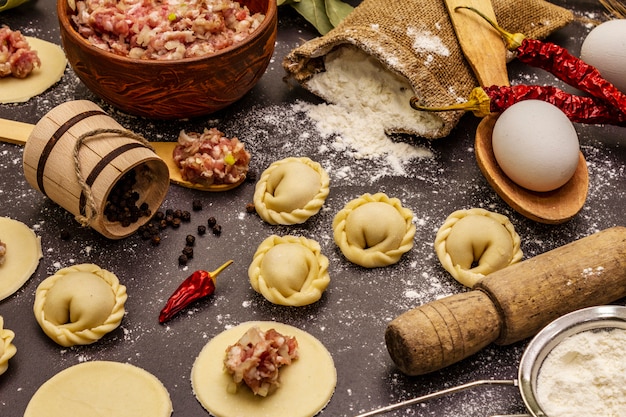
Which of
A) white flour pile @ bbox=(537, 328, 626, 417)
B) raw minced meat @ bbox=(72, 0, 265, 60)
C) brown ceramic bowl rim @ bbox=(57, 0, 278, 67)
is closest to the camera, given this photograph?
white flour pile @ bbox=(537, 328, 626, 417)

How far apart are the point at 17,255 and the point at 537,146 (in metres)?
1.91

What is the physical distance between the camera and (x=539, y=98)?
310 cm

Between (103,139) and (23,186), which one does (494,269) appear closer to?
(103,139)

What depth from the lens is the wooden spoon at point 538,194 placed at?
9.52 ft

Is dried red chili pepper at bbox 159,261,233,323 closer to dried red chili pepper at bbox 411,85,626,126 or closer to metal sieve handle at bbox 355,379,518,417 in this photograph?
metal sieve handle at bbox 355,379,518,417

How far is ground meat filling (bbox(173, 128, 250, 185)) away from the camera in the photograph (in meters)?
2.98

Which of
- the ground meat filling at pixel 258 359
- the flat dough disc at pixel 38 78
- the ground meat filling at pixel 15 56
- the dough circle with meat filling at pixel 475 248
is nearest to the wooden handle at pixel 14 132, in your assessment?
the flat dough disc at pixel 38 78

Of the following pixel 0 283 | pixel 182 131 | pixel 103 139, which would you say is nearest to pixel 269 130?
pixel 182 131

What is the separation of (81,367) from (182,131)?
104 cm

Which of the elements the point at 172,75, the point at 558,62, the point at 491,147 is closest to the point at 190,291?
the point at 172,75

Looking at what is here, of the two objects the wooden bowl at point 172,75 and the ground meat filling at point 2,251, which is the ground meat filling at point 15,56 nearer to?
the wooden bowl at point 172,75

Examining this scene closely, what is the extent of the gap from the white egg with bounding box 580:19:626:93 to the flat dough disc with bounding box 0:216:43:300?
94.2 inches

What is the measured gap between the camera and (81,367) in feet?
8.13

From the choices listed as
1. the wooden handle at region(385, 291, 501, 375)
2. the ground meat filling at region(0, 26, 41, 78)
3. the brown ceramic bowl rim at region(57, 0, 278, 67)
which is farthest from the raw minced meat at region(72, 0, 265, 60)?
the wooden handle at region(385, 291, 501, 375)
